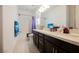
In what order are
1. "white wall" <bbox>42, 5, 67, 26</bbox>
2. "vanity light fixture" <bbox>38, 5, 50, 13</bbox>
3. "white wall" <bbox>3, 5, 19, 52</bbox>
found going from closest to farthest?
"white wall" <bbox>3, 5, 19, 52</bbox>
"vanity light fixture" <bbox>38, 5, 50, 13</bbox>
"white wall" <bbox>42, 5, 67, 26</bbox>

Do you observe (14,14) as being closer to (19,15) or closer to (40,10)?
(19,15)

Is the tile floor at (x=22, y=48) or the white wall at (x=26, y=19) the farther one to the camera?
the tile floor at (x=22, y=48)

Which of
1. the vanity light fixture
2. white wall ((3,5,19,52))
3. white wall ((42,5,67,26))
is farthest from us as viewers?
white wall ((42,5,67,26))

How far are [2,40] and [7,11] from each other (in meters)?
0.54

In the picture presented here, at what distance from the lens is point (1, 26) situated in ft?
5.93

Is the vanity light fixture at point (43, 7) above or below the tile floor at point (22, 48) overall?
above

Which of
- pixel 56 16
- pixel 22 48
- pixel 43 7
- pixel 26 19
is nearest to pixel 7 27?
pixel 26 19

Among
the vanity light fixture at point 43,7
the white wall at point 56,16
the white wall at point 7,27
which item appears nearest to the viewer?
the white wall at point 7,27

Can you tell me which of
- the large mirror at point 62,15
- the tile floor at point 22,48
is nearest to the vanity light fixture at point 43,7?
the large mirror at point 62,15

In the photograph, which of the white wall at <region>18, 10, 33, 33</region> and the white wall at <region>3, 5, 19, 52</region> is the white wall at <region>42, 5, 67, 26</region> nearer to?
the white wall at <region>18, 10, 33, 33</region>

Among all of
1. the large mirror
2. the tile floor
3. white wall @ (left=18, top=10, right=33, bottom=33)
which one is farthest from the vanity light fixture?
the tile floor

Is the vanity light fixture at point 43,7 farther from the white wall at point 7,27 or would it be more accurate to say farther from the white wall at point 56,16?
the white wall at point 7,27

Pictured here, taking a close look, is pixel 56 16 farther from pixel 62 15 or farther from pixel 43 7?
pixel 43 7
